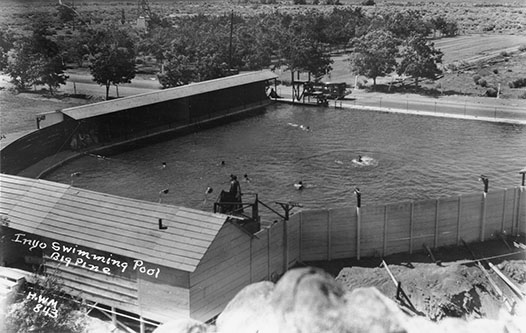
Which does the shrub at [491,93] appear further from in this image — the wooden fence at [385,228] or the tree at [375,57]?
the wooden fence at [385,228]

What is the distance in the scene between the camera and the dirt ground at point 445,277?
21031 millimetres

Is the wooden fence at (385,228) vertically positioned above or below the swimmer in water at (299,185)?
above

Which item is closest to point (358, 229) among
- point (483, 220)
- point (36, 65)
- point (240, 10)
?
point (483, 220)

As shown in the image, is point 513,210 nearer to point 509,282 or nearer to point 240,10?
point 509,282

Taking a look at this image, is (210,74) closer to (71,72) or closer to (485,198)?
(71,72)

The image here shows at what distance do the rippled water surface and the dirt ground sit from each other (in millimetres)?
7959

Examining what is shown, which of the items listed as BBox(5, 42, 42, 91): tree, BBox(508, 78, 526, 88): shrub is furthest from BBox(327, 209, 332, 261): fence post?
BBox(508, 78, 526, 88): shrub

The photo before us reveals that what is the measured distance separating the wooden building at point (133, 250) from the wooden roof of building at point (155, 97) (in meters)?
19.9

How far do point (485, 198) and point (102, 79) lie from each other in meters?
42.4

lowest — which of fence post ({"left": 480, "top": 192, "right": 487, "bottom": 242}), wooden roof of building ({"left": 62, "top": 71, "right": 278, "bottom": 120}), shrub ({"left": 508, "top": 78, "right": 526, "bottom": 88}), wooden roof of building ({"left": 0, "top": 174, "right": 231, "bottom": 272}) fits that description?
fence post ({"left": 480, "top": 192, "right": 487, "bottom": 242})

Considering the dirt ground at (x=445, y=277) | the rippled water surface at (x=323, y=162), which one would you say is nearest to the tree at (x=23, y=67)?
the rippled water surface at (x=323, y=162)

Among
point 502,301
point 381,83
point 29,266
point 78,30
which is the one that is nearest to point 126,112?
point 29,266

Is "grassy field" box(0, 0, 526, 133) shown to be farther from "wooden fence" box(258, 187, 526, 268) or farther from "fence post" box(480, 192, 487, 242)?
"fence post" box(480, 192, 487, 242)

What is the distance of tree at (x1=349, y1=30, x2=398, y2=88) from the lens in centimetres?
6912
